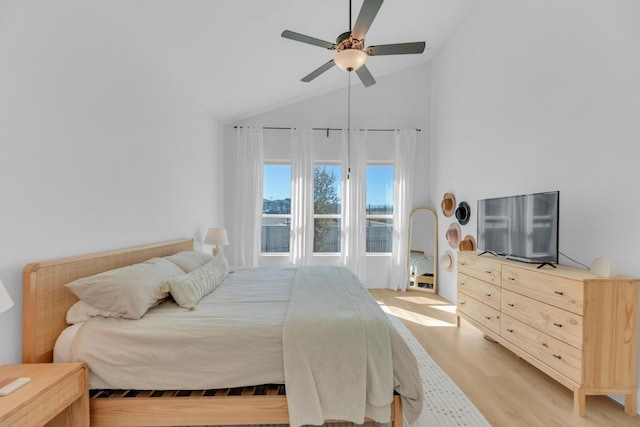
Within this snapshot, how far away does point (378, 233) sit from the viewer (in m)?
5.21

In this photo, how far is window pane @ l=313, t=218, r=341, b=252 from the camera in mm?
5184

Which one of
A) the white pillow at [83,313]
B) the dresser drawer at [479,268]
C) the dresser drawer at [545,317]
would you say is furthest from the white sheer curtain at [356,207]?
the white pillow at [83,313]

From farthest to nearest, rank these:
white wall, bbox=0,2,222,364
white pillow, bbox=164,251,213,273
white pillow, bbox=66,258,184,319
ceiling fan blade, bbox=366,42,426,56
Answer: white pillow, bbox=164,251,213,273 < ceiling fan blade, bbox=366,42,426,56 < white pillow, bbox=66,258,184,319 < white wall, bbox=0,2,222,364

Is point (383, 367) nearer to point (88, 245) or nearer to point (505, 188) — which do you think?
point (88, 245)

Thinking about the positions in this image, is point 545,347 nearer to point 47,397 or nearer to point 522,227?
point 522,227

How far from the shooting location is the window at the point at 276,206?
513 cm

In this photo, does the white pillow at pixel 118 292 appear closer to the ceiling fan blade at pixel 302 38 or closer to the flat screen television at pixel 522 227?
the ceiling fan blade at pixel 302 38

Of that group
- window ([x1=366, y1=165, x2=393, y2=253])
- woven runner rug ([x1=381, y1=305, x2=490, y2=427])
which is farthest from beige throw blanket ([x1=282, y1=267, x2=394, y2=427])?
window ([x1=366, y1=165, x2=393, y2=253])

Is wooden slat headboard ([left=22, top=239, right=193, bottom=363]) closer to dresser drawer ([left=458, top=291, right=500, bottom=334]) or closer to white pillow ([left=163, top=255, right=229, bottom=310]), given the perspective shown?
white pillow ([left=163, top=255, right=229, bottom=310])

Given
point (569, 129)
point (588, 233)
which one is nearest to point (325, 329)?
point (588, 233)

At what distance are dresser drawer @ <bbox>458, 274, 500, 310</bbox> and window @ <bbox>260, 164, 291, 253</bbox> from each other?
8.87ft

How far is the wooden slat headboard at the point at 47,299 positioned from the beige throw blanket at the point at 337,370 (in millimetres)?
1228

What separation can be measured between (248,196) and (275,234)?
0.75m

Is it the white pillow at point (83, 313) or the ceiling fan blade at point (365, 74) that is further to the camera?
the ceiling fan blade at point (365, 74)
